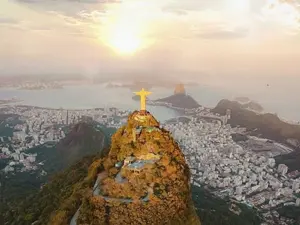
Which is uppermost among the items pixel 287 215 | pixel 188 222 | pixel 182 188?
pixel 182 188

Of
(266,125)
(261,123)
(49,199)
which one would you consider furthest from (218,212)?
(261,123)

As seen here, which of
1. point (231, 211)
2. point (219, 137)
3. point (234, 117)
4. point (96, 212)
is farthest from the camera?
point (234, 117)

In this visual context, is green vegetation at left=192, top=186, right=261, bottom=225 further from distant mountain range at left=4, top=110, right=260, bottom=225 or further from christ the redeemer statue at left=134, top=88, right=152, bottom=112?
christ the redeemer statue at left=134, top=88, right=152, bottom=112

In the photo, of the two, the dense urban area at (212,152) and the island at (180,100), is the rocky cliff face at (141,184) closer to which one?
the dense urban area at (212,152)

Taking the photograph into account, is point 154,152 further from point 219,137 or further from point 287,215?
point 219,137

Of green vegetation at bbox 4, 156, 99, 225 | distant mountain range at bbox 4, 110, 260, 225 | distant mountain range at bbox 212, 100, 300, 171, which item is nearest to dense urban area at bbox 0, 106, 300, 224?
distant mountain range at bbox 212, 100, 300, 171

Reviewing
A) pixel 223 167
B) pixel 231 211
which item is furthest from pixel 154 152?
pixel 223 167

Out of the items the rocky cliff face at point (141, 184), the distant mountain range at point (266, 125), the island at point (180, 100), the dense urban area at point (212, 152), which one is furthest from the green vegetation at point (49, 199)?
the island at point (180, 100)

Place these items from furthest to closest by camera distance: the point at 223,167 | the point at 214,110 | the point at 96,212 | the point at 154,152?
the point at 214,110 < the point at 223,167 < the point at 154,152 < the point at 96,212
